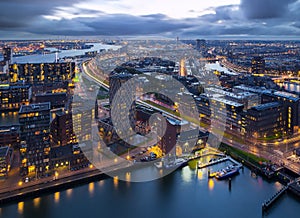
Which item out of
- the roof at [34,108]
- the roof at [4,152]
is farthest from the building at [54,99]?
the roof at [34,108]

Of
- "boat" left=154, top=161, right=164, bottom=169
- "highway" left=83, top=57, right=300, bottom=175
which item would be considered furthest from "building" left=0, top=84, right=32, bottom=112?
"highway" left=83, top=57, right=300, bottom=175

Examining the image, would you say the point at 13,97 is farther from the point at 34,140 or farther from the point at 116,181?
the point at 116,181

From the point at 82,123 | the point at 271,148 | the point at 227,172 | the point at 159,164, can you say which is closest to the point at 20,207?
the point at 159,164

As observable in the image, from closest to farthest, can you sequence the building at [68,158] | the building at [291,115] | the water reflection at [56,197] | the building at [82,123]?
the water reflection at [56,197] → the building at [68,158] → the building at [82,123] → the building at [291,115]

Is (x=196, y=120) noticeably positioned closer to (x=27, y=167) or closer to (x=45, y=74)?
(x=27, y=167)

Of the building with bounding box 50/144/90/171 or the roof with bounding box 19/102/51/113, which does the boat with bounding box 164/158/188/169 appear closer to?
the building with bounding box 50/144/90/171

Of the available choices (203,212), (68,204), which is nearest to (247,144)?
(203,212)

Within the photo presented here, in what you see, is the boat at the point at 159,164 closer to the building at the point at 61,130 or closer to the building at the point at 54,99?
the building at the point at 61,130
